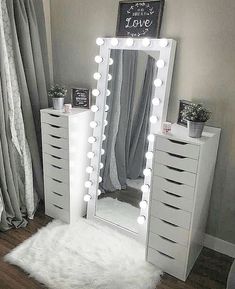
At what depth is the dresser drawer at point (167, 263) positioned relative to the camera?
1880mm

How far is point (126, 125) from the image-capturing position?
2158 mm

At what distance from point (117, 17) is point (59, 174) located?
1.32 m

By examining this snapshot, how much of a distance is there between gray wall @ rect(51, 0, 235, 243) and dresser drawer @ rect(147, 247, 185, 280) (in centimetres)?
44

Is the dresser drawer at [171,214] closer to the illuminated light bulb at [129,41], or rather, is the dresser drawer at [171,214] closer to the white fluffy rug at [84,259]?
the white fluffy rug at [84,259]

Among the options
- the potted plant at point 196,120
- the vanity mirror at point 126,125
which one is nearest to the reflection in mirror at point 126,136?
the vanity mirror at point 126,125

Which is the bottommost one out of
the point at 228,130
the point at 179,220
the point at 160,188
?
the point at 179,220

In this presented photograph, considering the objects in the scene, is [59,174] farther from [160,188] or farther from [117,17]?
[117,17]

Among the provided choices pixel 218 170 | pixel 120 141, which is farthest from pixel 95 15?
pixel 218 170

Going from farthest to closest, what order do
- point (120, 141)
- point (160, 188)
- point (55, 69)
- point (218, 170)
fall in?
point (55, 69) < point (120, 141) < point (218, 170) < point (160, 188)

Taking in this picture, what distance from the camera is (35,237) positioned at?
2.23 metres

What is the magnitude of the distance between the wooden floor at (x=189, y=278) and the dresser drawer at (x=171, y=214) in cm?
41

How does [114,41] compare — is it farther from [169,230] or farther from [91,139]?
[169,230]

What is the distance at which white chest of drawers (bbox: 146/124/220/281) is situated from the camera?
1672 mm

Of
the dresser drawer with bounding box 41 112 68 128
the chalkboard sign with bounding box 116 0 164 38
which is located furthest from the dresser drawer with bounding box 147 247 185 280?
the chalkboard sign with bounding box 116 0 164 38
